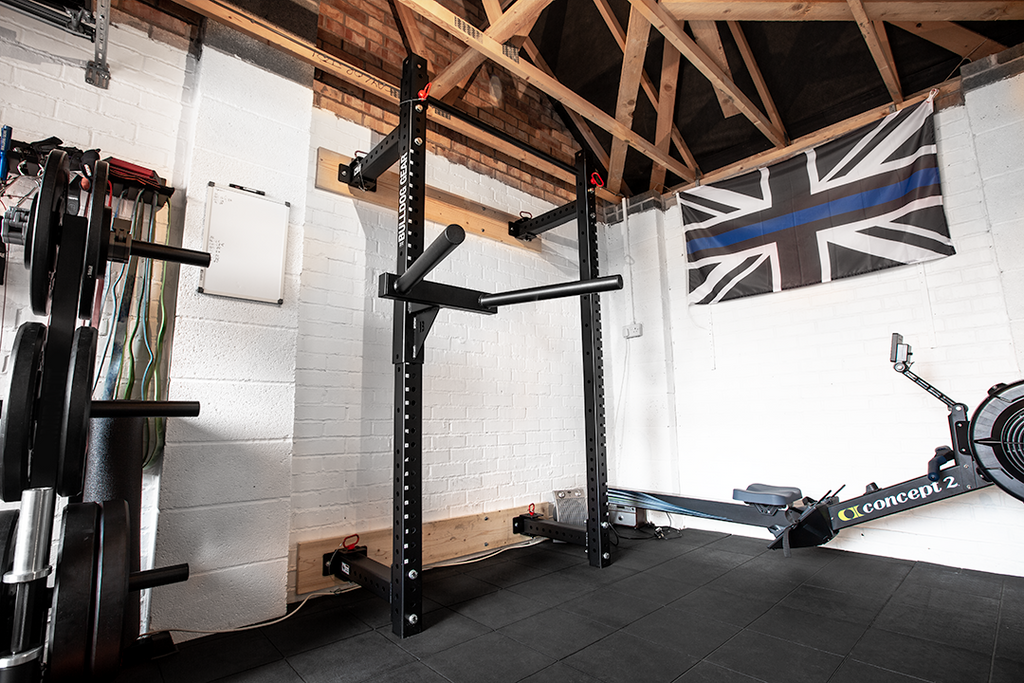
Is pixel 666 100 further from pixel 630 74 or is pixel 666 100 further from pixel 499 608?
pixel 499 608

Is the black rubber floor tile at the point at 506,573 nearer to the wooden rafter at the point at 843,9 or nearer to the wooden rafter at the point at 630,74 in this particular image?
the wooden rafter at the point at 630,74

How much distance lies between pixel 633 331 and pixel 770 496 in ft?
6.10

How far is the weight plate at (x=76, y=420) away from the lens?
107 cm

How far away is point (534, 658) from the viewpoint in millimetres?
1737

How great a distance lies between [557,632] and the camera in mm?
1951

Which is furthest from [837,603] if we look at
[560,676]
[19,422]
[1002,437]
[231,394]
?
[19,422]

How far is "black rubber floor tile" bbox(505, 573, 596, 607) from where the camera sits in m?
2.33

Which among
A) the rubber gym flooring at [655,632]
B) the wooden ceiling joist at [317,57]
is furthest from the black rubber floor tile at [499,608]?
the wooden ceiling joist at [317,57]

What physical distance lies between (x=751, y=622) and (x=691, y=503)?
1176 mm

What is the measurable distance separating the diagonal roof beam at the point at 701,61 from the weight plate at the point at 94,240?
8.73ft

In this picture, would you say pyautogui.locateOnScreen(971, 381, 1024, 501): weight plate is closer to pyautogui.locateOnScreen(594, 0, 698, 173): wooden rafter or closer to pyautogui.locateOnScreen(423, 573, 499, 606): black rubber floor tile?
pyautogui.locateOnScreen(423, 573, 499, 606): black rubber floor tile

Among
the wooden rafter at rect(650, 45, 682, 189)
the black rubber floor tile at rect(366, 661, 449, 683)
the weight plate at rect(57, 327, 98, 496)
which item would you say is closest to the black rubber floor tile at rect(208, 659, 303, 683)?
the black rubber floor tile at rect(366, 661, 449, 683)

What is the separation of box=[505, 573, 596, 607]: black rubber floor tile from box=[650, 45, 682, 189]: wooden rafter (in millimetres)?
3398

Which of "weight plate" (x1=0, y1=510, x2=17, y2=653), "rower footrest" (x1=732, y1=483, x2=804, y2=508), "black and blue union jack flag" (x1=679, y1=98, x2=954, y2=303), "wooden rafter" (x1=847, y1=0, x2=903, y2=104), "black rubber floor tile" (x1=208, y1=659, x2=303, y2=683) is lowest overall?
"black rubber floor tile" (x1=208, y1=659, x2=303, y2=683)
